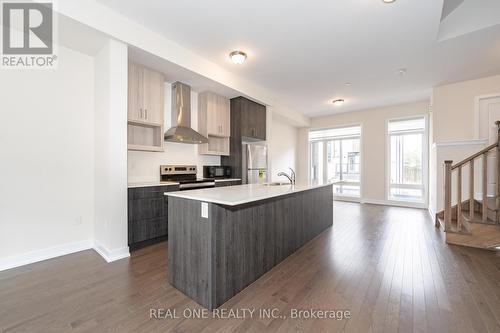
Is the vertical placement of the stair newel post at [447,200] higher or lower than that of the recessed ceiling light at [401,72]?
lower

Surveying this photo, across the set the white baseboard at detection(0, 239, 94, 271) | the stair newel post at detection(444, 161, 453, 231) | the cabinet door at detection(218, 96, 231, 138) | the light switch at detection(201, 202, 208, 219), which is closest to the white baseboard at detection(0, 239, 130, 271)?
the white baseboard at detection(0, 239, 94, 271)

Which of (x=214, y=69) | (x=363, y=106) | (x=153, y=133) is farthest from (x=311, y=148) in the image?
(x=153, y=133)

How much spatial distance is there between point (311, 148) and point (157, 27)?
654 cm

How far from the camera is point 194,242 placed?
1.88m

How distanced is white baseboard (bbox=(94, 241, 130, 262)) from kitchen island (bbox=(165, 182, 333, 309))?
1.01m

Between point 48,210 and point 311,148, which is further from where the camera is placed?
point 311,148

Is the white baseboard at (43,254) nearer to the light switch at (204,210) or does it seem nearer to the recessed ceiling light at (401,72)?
the light switch at (204,210)

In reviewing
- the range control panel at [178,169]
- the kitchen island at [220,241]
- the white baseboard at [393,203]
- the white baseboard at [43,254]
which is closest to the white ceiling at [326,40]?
the range control panel at [178,169]

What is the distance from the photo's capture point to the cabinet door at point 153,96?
3.32 m

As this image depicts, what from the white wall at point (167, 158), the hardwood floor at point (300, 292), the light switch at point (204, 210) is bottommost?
the hardwood floor at point (300, 292)

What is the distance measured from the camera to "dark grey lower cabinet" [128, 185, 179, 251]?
9.53 feet

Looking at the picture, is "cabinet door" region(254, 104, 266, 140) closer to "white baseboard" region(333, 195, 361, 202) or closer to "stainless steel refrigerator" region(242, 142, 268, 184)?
"stainless steel refrigerator" region(242, 142, 268, 184)

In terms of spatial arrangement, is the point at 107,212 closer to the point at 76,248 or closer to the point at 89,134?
the point at 76,248

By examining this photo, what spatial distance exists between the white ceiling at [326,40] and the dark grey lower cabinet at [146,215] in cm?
227
